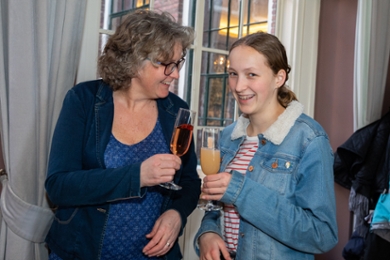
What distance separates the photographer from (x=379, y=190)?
3.22 meters

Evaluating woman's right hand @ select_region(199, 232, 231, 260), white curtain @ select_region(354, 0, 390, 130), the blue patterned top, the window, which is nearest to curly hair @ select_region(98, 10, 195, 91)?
the blue patterned top

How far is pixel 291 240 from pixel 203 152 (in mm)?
416

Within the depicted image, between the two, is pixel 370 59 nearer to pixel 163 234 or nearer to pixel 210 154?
pixel 210 154

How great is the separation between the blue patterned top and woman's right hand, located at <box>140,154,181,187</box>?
0.20m

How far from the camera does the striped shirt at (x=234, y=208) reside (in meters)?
1.62

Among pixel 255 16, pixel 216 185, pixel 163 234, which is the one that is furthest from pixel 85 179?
pixel 255 16

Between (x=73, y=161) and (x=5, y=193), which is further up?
(x=73, y=161)

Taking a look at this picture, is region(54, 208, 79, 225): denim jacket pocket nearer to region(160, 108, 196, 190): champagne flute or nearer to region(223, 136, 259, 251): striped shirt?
region(160, 108, 196, 190): champagne flute

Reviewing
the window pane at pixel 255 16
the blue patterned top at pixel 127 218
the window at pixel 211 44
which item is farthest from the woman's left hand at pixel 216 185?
the window pane at pixel 255 16

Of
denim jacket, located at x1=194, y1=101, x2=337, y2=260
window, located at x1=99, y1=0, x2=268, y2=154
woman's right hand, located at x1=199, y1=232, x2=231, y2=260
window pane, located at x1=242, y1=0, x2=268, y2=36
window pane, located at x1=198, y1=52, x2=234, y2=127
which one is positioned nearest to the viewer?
denim jacket, located at x1=194, y1=101, x2=337, y2=260

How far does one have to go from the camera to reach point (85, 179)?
1.56 m

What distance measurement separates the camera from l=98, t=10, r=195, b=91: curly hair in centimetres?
176

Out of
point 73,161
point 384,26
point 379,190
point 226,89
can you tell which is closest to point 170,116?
point 73,161

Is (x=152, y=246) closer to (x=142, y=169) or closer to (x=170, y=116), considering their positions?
(x=142, y=169)
